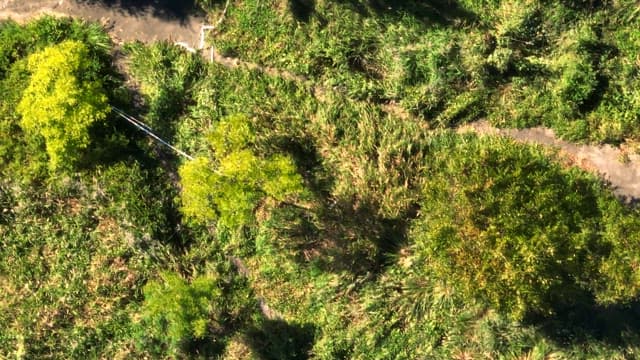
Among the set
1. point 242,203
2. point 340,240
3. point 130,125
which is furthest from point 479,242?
point 130,125

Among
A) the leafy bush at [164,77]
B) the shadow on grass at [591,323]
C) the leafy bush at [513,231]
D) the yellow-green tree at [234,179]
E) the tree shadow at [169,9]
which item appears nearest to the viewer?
the leafy bush at [513,231]

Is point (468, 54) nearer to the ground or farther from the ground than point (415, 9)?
nearer to the ground

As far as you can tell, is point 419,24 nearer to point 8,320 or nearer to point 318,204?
point 318,204

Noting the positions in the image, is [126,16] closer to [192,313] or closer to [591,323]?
[192,313]

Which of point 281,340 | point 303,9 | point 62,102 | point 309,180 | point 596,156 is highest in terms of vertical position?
point 303,9

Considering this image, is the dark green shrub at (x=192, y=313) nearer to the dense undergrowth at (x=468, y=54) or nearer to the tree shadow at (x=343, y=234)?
the tree shadow at (x=343, y=234)

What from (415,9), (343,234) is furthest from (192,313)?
(415,9)

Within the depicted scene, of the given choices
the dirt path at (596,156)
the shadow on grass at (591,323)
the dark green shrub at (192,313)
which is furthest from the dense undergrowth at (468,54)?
the dark green shrub at (192,313)
